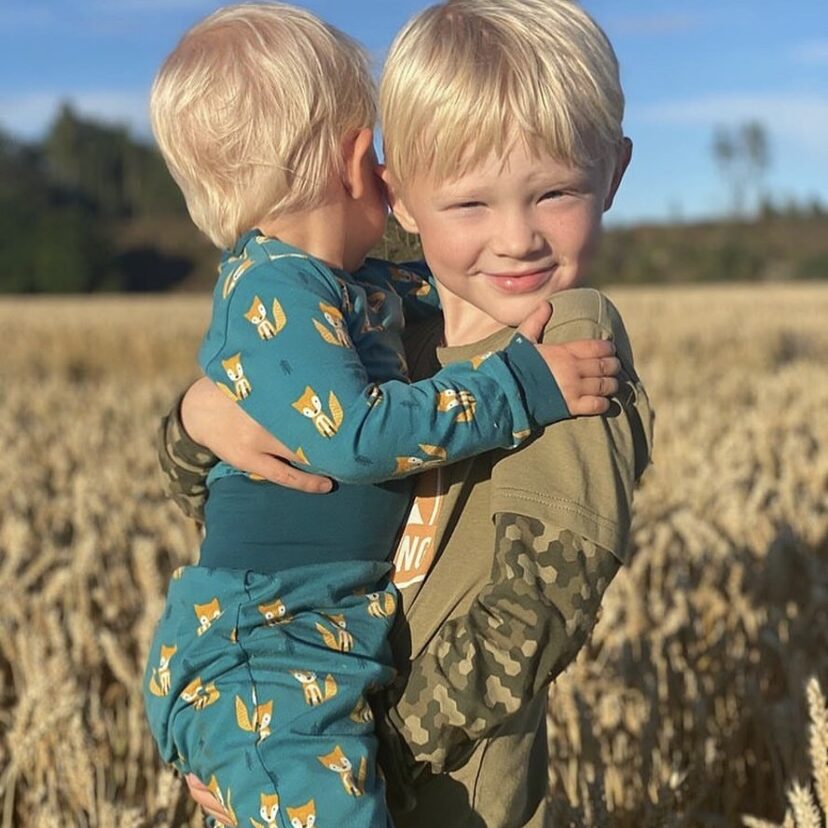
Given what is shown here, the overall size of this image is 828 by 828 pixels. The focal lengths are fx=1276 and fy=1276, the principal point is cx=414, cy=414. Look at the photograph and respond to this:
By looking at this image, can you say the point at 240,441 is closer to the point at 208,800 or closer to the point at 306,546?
the point at 306,546

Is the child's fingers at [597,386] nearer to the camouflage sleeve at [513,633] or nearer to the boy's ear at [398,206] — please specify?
the camouflage sleeve at [513,633]

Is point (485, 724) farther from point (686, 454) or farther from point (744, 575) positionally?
point (686, 454)

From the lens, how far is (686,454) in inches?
193

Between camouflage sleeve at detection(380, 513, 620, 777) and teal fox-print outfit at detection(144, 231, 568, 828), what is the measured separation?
0.09m

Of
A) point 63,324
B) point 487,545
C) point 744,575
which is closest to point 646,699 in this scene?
point 744,575

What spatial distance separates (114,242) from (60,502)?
61767 millimetres

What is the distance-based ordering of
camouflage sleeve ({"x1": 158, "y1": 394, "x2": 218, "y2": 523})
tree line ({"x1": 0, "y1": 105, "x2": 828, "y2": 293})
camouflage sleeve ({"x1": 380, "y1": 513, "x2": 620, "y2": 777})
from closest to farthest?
camouflage sleeve ({"x1": 380, "y1": 513, "x2": 620, "y2": 777}) < camouflage sleeve ({"x1": 158, "y1": 394, "x2": 218, "y2": 523}) < tree line ({"x1": 0, "y1": 105, "x2": 828, "y2": 293})

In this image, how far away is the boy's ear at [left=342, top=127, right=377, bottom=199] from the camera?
60.7 inches

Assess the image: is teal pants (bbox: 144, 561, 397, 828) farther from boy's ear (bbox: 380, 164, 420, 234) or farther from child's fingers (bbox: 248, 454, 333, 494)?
boy's ear (bbox: 380, 164, 420, 234)

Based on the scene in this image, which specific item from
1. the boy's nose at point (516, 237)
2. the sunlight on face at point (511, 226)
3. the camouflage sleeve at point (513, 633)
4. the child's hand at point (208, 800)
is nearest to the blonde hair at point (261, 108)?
the sunlight on face at point (511, 226)

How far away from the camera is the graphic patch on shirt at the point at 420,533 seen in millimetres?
1482

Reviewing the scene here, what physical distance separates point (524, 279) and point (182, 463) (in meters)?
0.57

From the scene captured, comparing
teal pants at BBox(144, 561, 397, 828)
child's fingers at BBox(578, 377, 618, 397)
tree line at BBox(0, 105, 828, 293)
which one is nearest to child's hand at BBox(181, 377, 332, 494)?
teal pants at BBox(144, 561, 397, 828)

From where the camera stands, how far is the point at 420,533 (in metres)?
1.49
